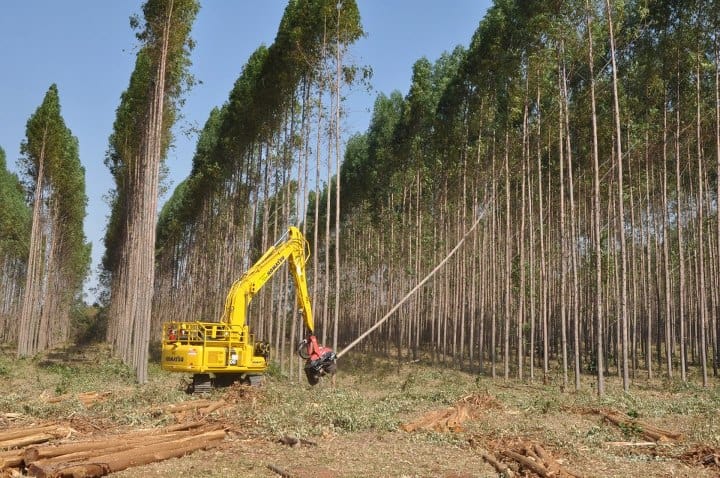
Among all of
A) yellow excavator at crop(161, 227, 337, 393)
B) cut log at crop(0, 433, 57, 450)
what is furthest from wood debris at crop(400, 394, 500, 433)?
cut log at crop(0, 433, 57, 450)

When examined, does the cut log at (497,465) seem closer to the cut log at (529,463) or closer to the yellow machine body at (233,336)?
the cut log at (529,463)

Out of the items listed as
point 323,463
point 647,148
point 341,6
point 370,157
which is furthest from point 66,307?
point 323,463

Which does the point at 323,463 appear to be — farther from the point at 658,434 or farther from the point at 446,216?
the point at 446,216

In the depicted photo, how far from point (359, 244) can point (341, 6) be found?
23.4m

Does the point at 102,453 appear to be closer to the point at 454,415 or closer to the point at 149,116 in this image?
the point at 454,415

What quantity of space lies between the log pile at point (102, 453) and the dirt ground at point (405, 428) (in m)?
0.18

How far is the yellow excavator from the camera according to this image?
49.6 ft

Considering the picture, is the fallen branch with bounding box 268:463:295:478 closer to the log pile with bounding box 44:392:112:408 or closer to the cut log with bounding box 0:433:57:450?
the cut log with bounding box 0:433:57:450

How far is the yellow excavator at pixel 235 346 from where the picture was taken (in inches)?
595

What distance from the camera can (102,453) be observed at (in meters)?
7.90

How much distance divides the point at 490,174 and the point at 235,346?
14.2m

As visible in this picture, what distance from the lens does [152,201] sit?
2300 centimetres

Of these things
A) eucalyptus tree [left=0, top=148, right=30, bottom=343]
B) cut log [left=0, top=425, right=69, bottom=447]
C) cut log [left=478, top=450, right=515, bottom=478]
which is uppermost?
eucalyptus tree [left=0, top=148, right=30, bottom=343]

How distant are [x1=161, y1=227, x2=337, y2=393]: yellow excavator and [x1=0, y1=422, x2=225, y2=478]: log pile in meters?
5.39
